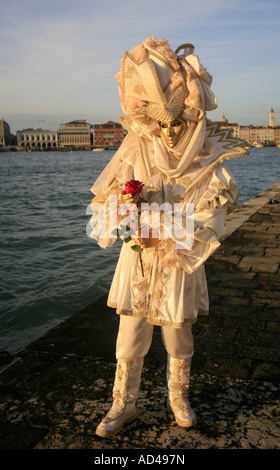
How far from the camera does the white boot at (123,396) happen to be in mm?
2500

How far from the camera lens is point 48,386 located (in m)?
3.04

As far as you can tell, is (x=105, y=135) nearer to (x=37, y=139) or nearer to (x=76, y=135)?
(x=76, y=135)

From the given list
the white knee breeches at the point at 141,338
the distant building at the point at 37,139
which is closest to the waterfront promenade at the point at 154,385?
the white knee breeches at the point at 141,338

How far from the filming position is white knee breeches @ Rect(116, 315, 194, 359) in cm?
251

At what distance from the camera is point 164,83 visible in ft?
7.86

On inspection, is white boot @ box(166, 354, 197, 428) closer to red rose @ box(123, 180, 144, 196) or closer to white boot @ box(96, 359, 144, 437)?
white boot @ box(96, 359, 144, 437)

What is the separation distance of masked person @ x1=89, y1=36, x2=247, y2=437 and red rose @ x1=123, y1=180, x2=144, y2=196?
4cm

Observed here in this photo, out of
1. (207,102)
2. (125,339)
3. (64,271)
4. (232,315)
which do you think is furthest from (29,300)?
(207,102)

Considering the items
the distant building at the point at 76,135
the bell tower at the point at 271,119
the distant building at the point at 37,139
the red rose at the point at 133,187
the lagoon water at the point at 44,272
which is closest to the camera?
the red rose at the point at 133,187

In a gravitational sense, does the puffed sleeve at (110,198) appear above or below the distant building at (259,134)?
below

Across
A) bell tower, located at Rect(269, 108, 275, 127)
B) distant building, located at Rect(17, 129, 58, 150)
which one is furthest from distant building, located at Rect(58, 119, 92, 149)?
bell tower, located at Rect(269, 108, 275, 127)
